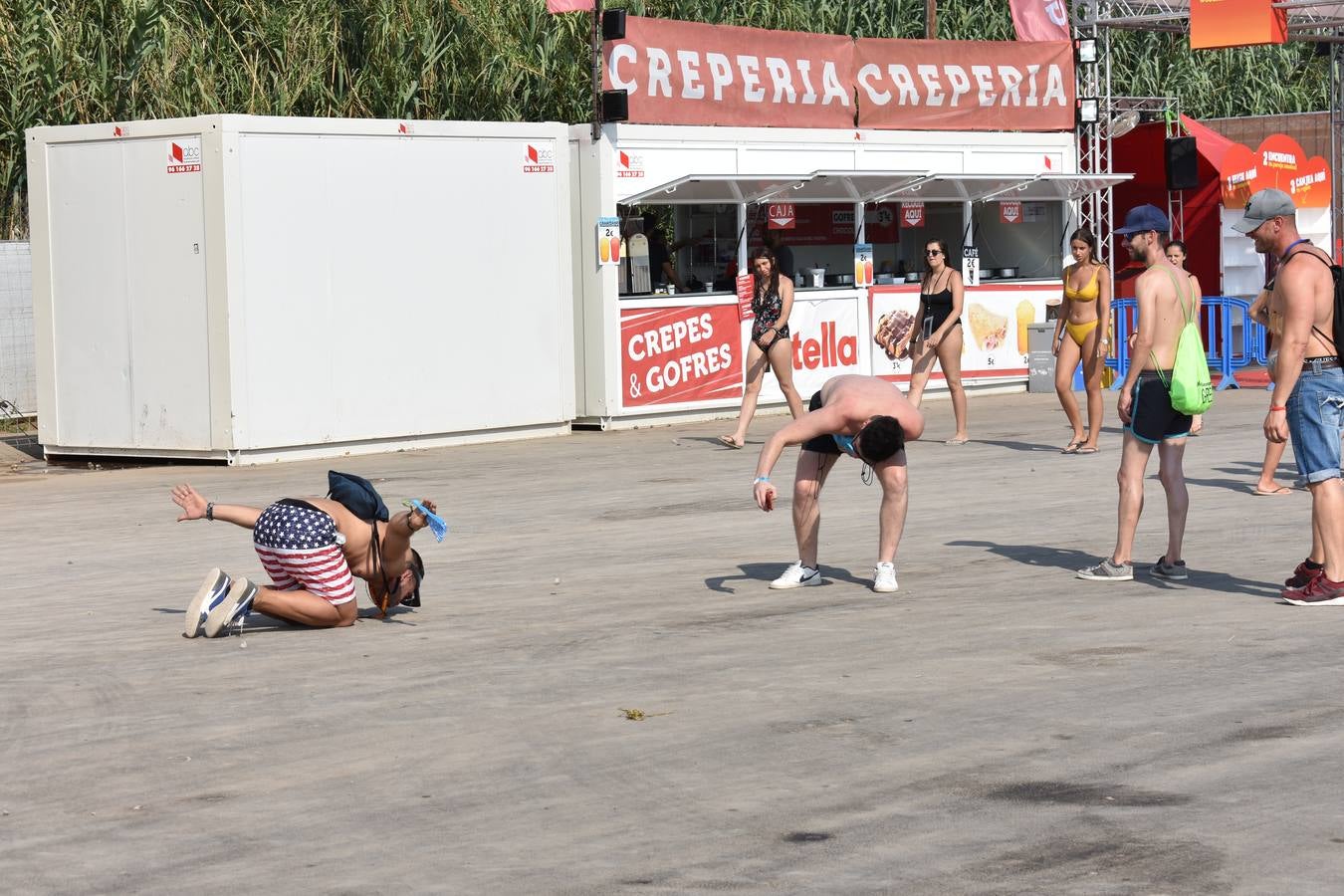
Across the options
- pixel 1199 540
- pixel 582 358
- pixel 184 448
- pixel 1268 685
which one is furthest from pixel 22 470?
pixel 1268 685

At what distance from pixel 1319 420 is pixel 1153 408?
92 centimetres

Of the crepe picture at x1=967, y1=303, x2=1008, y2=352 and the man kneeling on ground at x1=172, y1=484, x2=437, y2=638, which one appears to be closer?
the man kneeling on ground at x1=172, y1=484, x2=437, y2=638

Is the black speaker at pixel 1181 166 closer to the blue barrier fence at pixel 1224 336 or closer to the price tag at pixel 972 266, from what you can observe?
the blue barrier fence at pixel 1224 336

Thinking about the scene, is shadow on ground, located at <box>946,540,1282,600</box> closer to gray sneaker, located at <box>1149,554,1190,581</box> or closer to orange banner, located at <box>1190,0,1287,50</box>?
gray sneaker, located at <box>1149,554,1190,581</box>

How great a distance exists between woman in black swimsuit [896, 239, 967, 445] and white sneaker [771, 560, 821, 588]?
7.13 metres

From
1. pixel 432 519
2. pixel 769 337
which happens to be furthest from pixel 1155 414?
pixel 769 337

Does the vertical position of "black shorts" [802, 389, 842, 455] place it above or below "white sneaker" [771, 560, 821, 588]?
above

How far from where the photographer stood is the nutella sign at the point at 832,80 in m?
19.6

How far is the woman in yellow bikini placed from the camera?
51.2 feet

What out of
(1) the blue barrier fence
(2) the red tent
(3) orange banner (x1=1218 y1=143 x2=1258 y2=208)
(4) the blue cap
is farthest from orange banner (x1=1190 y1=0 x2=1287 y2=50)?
(4) the blue cap

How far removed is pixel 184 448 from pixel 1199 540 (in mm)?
9259

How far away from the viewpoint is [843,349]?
21.5 m

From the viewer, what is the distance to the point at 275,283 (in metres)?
16.6

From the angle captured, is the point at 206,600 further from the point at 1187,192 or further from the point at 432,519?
the point at 1187,192
